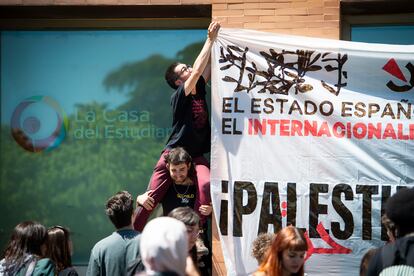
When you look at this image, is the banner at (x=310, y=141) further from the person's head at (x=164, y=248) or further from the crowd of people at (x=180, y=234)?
the person's head at (x=164, y=248)

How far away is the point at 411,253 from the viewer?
5113 millimetres

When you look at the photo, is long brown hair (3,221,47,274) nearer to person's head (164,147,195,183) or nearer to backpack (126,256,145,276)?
backpack (126,256,145,276)

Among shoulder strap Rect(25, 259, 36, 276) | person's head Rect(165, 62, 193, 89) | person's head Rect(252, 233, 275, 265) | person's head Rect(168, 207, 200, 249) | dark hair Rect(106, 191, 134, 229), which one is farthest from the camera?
person's head Rect(165, 62, 193, 89)

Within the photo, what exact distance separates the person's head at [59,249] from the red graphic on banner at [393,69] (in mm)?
3216

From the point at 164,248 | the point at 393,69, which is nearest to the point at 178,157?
the point at 393,69

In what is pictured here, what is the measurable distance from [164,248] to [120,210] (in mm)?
2279

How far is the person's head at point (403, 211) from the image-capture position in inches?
203

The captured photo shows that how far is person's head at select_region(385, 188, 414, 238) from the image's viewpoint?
515 centimetres

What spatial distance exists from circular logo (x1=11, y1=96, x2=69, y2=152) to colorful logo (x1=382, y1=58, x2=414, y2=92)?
3.45 m

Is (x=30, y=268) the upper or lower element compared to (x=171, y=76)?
lower

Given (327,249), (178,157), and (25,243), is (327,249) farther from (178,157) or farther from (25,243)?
(25,243)

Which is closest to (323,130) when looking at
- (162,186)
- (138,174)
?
(162,186)

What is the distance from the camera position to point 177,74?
8.00m

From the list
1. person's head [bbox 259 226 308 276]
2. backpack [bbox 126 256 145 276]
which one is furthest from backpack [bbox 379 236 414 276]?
backpack [bbox 126 256 145 276]
